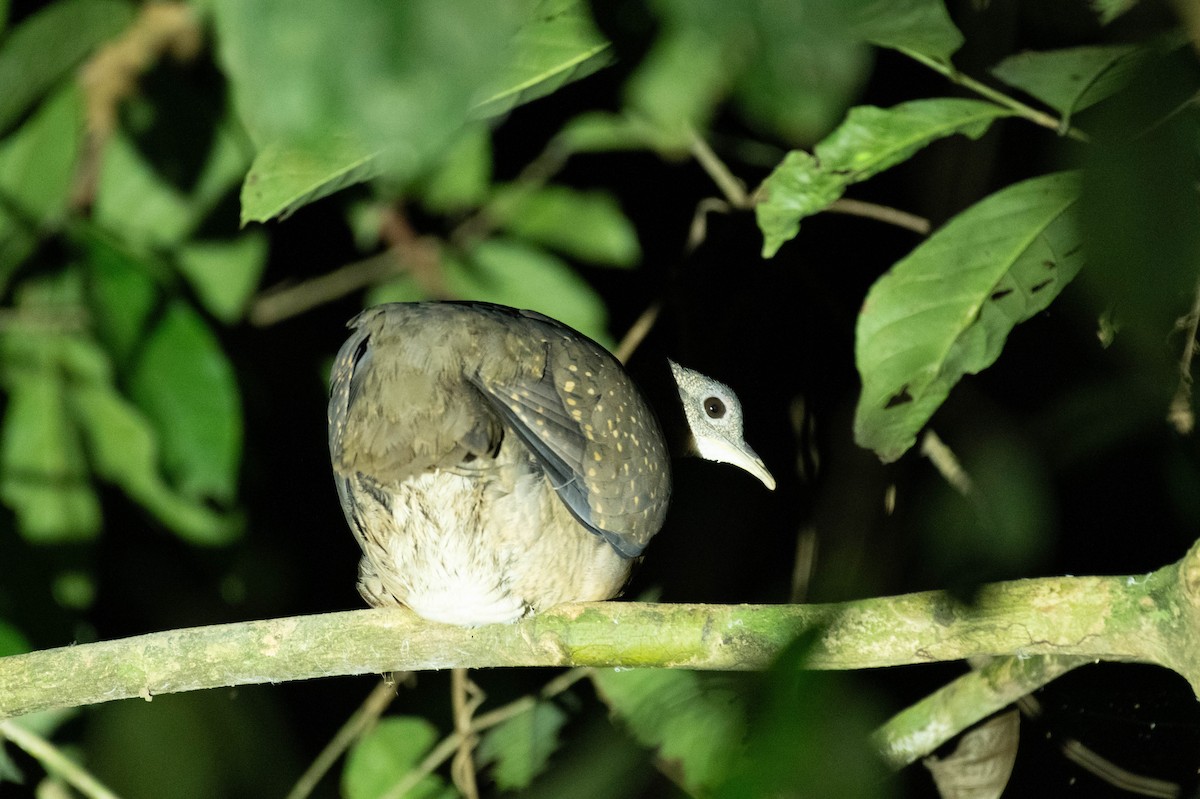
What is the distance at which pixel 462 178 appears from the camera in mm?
3338

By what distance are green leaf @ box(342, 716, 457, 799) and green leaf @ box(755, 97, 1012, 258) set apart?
190 centimetres

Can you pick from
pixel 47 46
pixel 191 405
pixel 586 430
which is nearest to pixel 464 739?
pixel 586 430

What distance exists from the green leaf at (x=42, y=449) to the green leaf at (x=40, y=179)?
0.74ft

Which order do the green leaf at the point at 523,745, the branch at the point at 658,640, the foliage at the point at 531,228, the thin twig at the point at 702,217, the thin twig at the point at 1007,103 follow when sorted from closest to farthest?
the foliage at the point at 531,228 → the branch at the point at 658,640 → the thin twig at the point at 1007,103 → the green leaf at the point at 523,745 → the thin twig at the point at 702,217

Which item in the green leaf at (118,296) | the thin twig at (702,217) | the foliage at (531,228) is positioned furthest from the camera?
the thin twig at (702,217)

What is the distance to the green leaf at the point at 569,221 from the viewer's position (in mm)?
3293

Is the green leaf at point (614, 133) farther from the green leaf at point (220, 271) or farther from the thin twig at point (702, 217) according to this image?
the green leaf at point (220, 271)

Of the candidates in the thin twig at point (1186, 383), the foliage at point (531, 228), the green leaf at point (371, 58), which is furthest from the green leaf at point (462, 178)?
the green leaf at point (371, 58)

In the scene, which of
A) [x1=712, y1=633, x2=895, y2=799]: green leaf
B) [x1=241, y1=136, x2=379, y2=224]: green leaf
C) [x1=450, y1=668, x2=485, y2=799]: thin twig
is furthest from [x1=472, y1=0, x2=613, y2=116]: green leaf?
[x1=450, y1=668, x2=485, y2=799]: thin twig

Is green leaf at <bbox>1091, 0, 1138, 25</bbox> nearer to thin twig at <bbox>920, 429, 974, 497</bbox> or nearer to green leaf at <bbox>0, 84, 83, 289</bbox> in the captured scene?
thin twig at <bbox>920, 429, 974, 497</bbox>

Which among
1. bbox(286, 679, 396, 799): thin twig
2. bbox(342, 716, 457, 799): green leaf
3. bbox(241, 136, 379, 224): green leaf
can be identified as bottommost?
bbox(286, 679, 396, 799): thin twig

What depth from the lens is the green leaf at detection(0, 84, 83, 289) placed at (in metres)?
2.81

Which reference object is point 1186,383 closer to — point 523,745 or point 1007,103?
point 1007,103

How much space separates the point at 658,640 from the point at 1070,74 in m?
1.43
